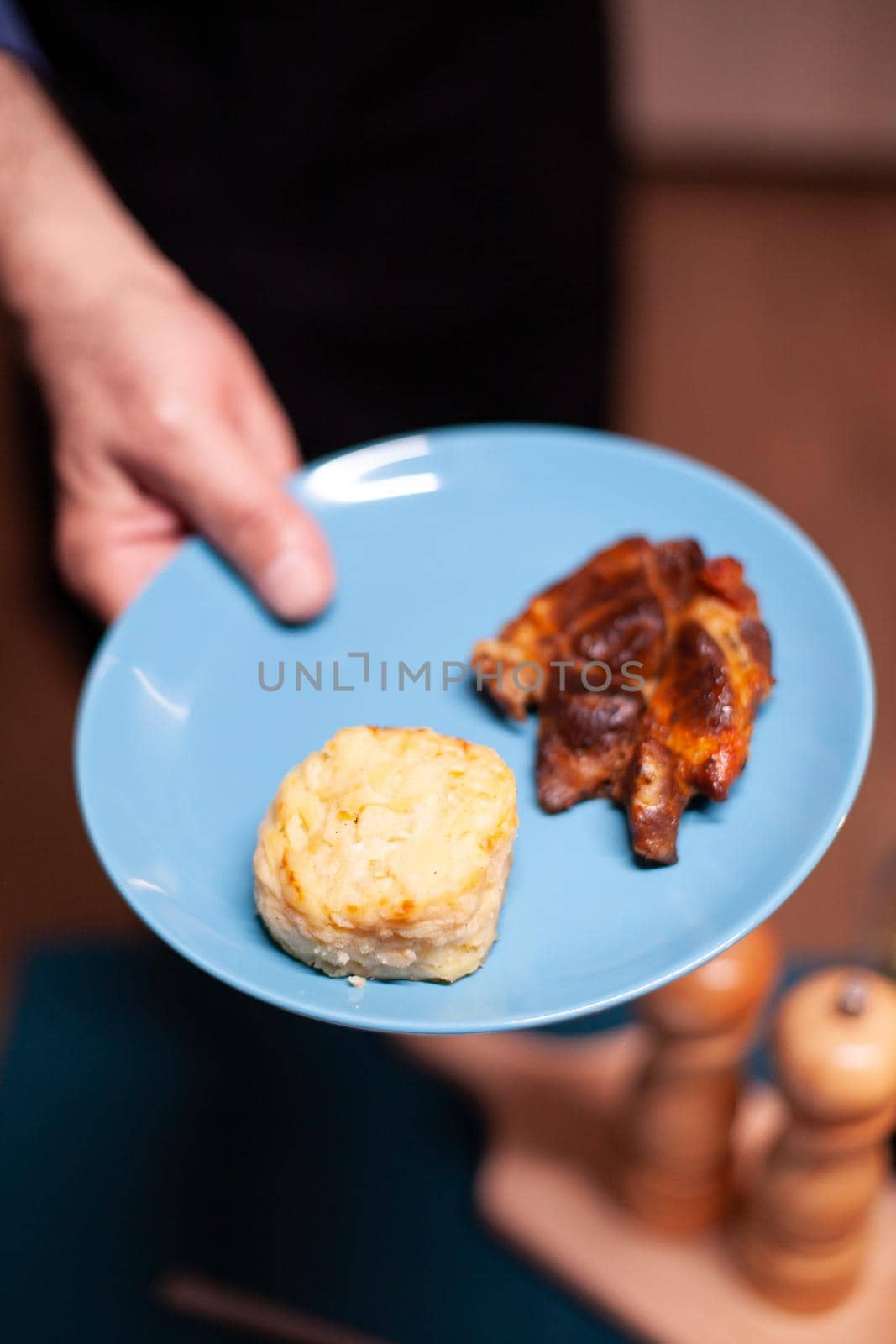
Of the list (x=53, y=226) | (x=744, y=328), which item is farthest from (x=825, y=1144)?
(x=744, y=328)

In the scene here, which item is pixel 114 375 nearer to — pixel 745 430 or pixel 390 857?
pixel 390 857

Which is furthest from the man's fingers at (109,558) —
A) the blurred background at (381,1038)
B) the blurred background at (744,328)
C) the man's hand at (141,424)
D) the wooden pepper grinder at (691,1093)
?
the blurred background at (744,328)

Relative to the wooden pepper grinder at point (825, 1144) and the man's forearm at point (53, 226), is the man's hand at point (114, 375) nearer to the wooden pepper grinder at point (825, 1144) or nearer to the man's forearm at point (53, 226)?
the man's forearm at point (53, 226)

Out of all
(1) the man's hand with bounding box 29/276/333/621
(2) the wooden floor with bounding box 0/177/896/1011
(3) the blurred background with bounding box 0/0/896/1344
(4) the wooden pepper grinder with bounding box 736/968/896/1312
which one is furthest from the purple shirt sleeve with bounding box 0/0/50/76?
(4) the wooden pepper grinder with bounding box 736/968/896/1312

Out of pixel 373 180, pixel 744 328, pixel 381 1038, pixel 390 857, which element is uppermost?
pixel 744 328

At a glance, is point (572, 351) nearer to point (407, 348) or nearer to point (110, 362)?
point (407, 348)
